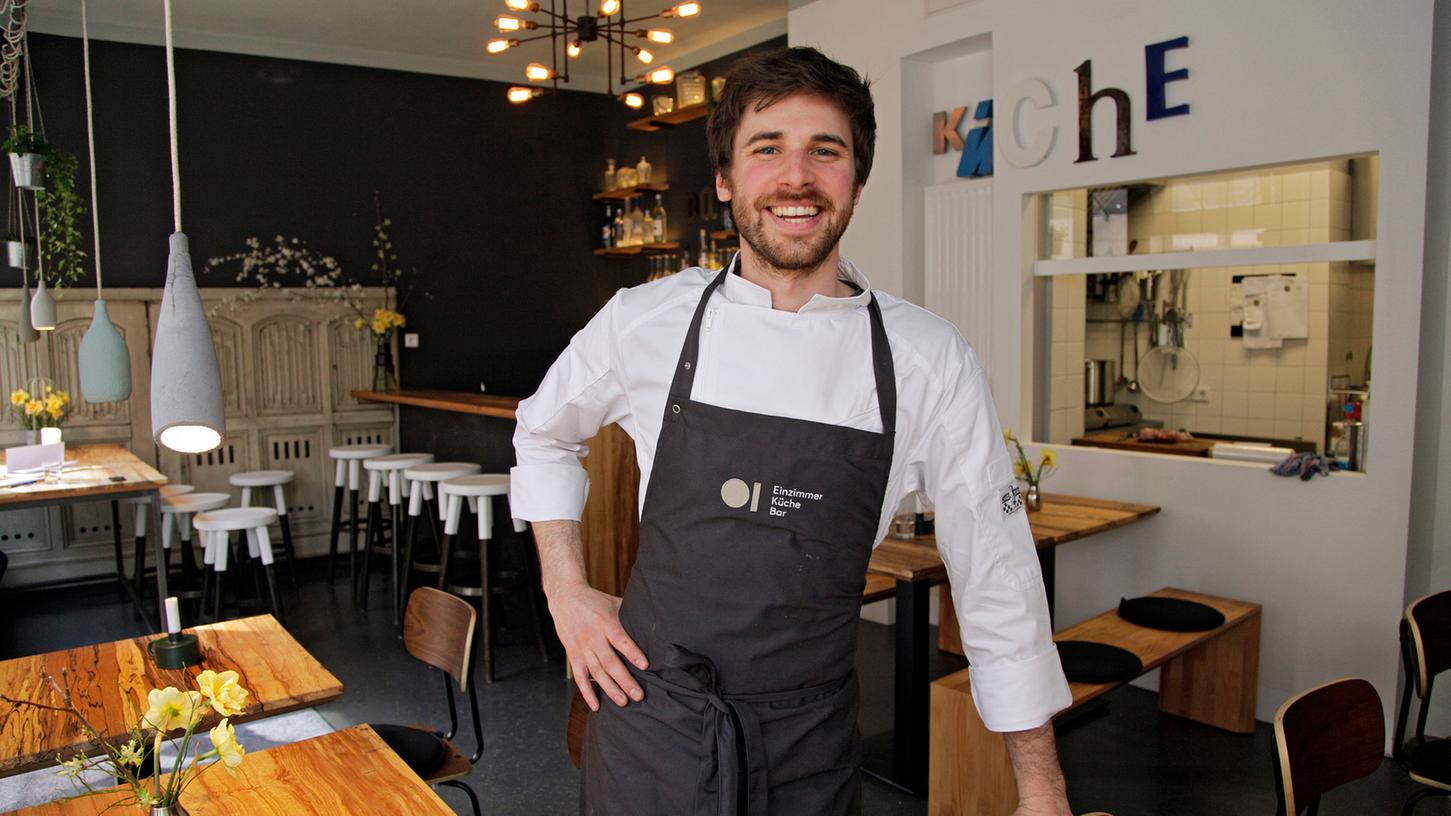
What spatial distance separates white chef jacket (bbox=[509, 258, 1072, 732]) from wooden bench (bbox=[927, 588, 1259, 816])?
1357mm

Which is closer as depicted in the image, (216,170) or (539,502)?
(539,502)

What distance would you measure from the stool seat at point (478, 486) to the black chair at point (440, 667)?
1.80 m

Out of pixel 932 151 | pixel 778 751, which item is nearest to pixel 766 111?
pixel 778 751

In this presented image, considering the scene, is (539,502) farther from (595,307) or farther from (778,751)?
(595,307)

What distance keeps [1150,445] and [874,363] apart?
3.56 metres

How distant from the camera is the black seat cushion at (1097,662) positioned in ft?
9.87

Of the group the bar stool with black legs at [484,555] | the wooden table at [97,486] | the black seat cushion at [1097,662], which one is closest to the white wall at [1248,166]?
the black seat cushion at [1097,662]

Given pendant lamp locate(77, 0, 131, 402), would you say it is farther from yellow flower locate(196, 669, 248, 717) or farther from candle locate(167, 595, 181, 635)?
yellow flower locate(196, 669, 248, 717)

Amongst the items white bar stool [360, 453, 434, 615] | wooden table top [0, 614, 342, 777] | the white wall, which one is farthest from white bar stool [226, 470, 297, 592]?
the white wall

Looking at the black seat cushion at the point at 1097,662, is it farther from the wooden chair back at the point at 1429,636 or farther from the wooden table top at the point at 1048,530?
the wooden chair back at the point at 1429,636

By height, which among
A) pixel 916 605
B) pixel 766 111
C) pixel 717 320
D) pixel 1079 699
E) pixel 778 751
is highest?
pixel 766 111

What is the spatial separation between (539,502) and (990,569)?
79 cm

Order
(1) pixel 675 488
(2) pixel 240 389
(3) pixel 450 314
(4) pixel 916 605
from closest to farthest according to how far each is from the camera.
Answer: (1) pixel 675 488
(4) pixel 916 605
(2) pixel 240 389
(3) pixel 450 314

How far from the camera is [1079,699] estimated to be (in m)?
2.87
